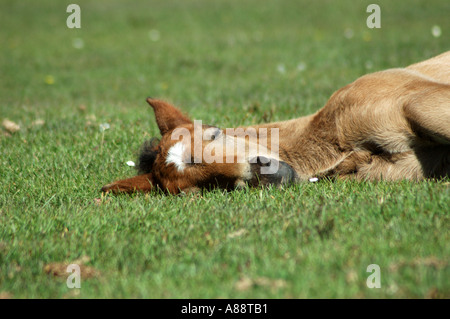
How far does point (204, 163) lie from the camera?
163 inches

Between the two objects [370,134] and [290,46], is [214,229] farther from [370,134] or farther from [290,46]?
[290,46]

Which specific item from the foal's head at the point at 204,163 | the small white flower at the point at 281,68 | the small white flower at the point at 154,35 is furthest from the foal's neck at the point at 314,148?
the small white flower at the point at 154,35

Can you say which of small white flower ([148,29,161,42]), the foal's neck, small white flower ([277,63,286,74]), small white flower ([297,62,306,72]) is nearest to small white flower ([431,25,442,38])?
small white flower ([297,62,306,72])

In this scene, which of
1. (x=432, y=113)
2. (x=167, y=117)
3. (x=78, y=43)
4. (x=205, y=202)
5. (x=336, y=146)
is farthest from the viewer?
(x=78, y=43)

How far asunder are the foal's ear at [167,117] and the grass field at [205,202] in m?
0.68

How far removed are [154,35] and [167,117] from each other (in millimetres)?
10016

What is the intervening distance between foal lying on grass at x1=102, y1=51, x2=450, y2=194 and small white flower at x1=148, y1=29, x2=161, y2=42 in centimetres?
972

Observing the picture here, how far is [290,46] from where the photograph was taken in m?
11.8

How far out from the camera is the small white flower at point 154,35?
1402cm

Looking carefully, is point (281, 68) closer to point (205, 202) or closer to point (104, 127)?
point (104, 127)

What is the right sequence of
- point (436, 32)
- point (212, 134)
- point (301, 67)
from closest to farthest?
point (212, 134) → point (436, 32) → point (301, 67)

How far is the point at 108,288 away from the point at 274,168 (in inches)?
70.7

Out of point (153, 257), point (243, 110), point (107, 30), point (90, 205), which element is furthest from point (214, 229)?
point (107, 30)

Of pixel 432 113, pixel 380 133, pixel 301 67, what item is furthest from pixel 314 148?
pixel 301 67
